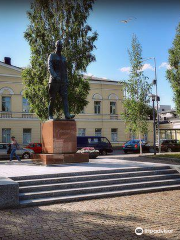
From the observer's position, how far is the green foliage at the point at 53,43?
1981cm

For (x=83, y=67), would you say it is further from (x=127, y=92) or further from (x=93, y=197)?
(x=93, y=197)

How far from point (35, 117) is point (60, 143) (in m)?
21.1

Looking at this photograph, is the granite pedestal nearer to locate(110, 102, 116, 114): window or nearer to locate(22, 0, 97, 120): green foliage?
locate(22, 0, 97, 120): green foliage

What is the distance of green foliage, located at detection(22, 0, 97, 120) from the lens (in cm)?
1981

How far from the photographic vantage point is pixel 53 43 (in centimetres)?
1995

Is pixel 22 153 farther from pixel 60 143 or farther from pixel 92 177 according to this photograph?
pixel 92 177

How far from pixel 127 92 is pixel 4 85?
581 inches

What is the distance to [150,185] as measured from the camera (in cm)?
904

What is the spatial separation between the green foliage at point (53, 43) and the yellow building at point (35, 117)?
7766mm

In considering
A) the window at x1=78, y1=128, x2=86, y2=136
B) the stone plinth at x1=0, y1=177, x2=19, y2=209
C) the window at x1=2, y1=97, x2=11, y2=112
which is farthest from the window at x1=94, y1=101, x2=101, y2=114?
the stone plinth at x1=0, y1=177, x2=19, y2=209

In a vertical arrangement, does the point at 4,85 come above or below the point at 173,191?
above

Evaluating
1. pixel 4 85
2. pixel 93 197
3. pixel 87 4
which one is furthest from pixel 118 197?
pixel 4 85

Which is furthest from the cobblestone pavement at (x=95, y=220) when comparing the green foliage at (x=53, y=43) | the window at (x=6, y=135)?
the window at (x=6, y=135)

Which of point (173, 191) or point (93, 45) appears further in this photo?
point (93, 45)
